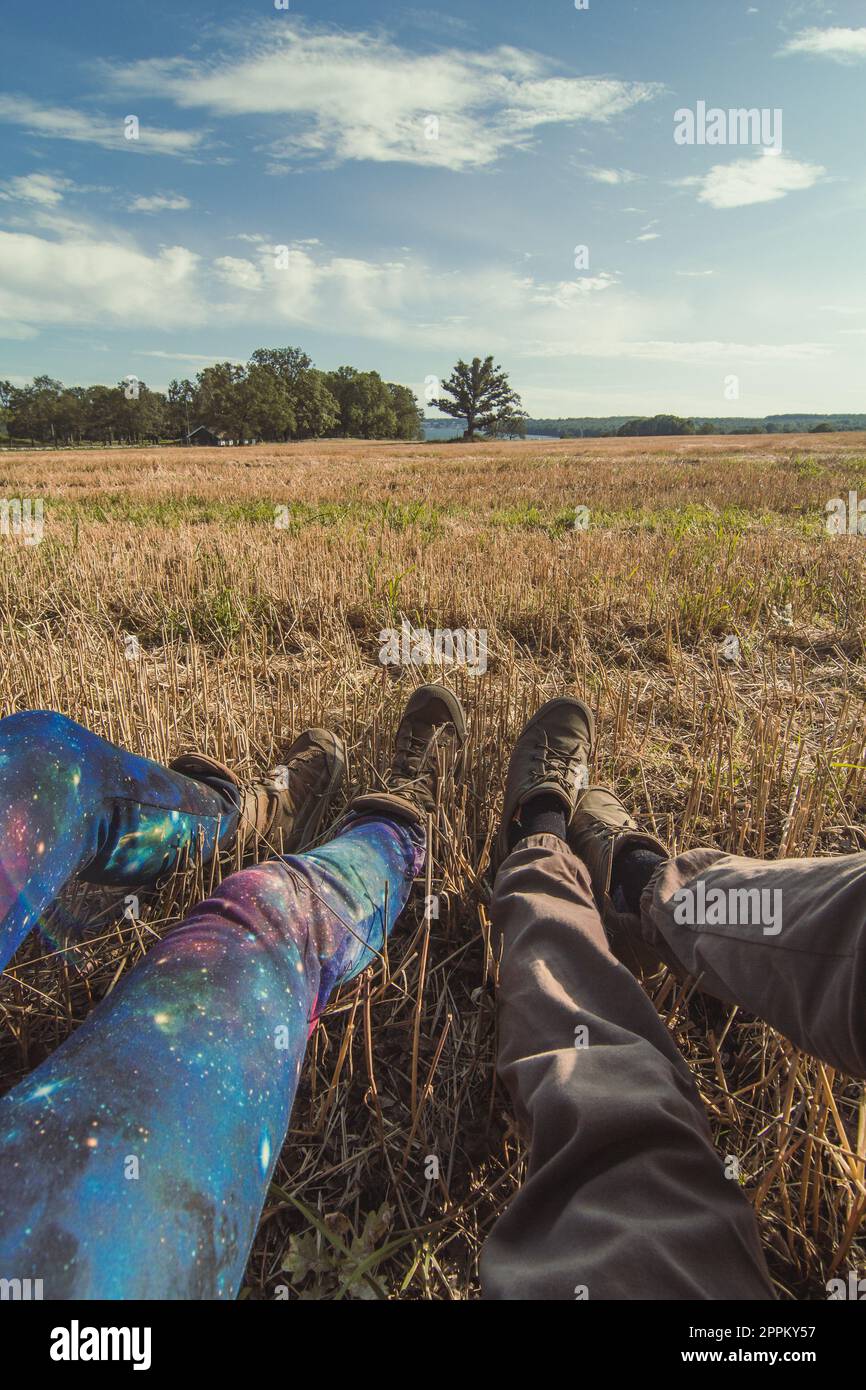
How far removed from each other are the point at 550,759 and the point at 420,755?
1.65 ft

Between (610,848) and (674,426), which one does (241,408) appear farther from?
(610,848)

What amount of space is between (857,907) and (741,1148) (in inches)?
22.2

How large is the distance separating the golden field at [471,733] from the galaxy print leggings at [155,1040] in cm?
21

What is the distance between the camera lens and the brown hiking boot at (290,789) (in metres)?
2.08

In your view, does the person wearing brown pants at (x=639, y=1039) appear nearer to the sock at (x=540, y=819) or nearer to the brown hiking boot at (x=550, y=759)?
the sock at (x=540, y=819)

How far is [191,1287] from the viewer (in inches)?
32.0

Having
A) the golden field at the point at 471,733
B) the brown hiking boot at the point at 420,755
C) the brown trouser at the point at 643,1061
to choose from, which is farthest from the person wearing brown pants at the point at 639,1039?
the brown hiking boot at the point at 420,755

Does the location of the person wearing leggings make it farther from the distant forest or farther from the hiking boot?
the distant forest

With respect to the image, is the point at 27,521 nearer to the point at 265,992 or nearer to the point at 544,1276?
the point at 265,992

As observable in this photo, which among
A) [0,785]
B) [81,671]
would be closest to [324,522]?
[81,671]

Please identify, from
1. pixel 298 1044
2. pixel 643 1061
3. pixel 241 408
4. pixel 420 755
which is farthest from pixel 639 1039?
pixel 241 408

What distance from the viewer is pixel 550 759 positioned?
239 cm
